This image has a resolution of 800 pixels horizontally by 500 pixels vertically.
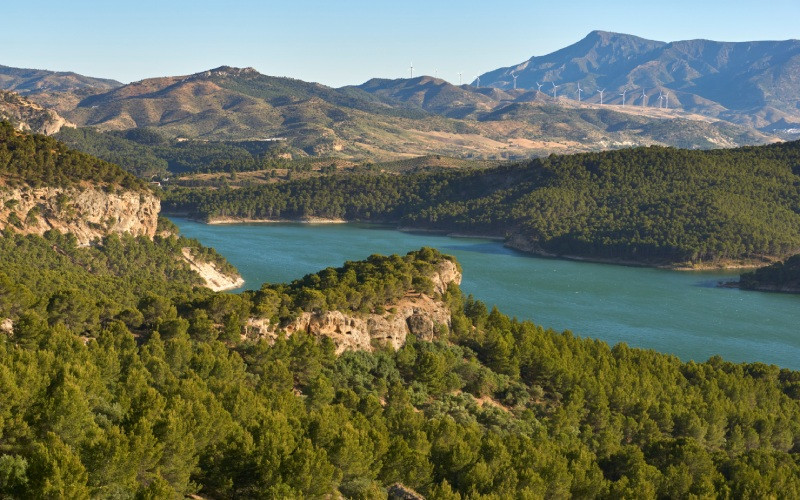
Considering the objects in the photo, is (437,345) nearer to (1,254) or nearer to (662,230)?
(1,254)

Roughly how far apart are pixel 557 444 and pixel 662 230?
125471 millimetres

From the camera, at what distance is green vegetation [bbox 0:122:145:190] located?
109 m

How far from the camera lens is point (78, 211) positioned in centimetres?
11250

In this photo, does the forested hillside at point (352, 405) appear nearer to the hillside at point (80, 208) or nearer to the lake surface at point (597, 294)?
the hillside at point (80, 208)

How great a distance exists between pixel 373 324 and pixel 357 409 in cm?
1539

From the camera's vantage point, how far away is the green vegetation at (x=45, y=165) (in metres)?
109

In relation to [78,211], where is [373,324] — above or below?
below

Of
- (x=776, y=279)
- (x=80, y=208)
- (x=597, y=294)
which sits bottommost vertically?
(x=597, y=294)

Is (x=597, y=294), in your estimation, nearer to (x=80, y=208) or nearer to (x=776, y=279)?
(x=776, y=279)

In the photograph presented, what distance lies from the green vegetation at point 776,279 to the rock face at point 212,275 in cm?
7525

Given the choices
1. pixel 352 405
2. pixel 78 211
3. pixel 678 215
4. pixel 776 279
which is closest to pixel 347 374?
pixel 352 405

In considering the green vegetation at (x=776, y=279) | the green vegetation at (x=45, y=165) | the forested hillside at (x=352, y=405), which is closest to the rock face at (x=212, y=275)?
the green vegetation at (x=45, y=165)

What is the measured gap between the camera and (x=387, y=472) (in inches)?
1617

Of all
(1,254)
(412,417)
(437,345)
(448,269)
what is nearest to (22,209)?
(1,254)
